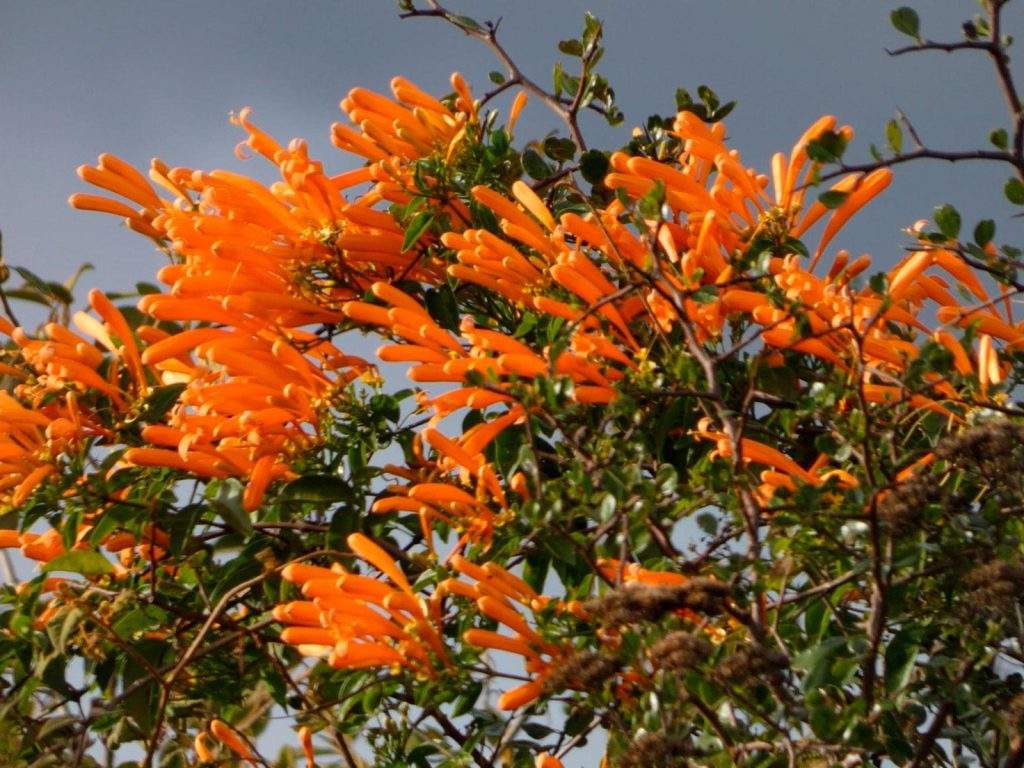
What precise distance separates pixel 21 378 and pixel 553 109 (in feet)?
5.35

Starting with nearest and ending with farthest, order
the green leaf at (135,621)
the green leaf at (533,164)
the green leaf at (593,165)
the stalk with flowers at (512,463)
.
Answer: the stalk with flowers at (512,463)
the green leaf at (135,621)
the green leaf at (593,165)
the green leaf at (533,164)

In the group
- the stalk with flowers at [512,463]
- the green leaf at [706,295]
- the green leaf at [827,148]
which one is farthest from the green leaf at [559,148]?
the green leaf at [827,148]

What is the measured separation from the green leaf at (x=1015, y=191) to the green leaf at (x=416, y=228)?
1.26 metres

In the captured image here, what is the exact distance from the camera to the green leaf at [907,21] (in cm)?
276

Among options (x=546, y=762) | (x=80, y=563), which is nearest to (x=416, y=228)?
(x=80, y=563)

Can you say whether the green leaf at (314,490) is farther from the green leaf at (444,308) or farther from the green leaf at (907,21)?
the green leaf at (907,21)

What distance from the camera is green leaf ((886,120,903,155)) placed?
2.68 metres

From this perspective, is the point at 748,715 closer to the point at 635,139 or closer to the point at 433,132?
the point at 433,132

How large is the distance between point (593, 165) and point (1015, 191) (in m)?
1.01

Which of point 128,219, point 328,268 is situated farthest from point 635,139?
point 128,219

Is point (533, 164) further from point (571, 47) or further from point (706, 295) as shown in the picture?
point (706, 295)

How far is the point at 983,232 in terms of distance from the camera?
2.82m

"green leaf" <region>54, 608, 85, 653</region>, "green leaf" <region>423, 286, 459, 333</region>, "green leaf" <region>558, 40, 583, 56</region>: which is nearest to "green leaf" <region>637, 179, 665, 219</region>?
"green leaf" <region>423, 286, 459, 333</region>

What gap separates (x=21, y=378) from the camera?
341 centimetres
